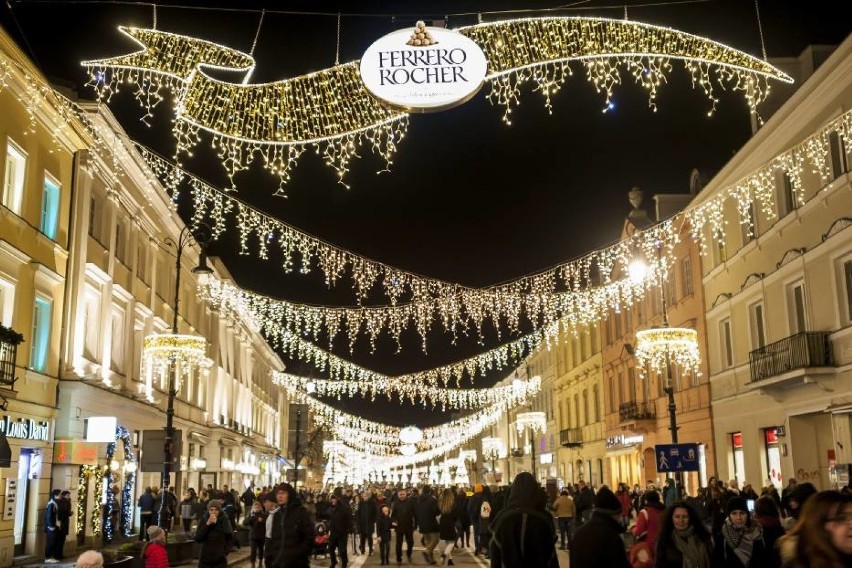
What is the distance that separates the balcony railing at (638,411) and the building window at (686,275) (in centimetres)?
610

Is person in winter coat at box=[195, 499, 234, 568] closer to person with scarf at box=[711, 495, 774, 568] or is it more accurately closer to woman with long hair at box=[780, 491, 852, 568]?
person with scarf at box=[711, 495, 774, 568]

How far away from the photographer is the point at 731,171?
28.0 metres

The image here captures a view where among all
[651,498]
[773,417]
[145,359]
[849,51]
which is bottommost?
[651,498]

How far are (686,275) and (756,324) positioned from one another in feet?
23.8

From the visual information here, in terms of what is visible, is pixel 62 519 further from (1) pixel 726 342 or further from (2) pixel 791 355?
(1) pixel 726 342

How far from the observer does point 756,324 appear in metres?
27.2

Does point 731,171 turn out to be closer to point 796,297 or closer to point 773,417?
point 796,297

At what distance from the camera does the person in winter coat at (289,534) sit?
10062 millimetres

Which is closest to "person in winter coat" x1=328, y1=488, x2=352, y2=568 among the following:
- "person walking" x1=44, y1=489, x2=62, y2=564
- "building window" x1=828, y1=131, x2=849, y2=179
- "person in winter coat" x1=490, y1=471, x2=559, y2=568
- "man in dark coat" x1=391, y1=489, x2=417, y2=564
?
"man in dark coat" x1=391, y1=489, x2=417, y2=564

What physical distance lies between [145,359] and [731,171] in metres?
21.1

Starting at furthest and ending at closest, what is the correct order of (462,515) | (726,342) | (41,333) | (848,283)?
(726,342), (462,515), (41,333), (848,283)

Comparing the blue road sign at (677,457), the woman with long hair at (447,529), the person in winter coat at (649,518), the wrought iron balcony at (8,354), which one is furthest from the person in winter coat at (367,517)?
the person in winter coat at (649,518)

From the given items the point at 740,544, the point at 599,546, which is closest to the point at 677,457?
the point at 740,544

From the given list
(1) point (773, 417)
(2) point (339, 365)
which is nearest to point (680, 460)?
(1) point (773, 417)
